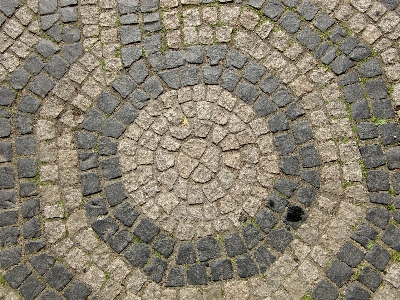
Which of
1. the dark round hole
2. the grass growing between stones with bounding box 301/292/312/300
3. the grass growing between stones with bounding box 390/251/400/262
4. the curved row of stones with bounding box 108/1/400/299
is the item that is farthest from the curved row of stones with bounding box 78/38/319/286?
the grass growing between stones with bounding box 390/251/400/262

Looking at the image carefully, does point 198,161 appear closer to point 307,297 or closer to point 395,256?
point 307,297

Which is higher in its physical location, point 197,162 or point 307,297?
point 197,162

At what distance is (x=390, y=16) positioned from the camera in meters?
5.03

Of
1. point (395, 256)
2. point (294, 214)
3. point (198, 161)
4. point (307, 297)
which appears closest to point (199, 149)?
point (198, 161)

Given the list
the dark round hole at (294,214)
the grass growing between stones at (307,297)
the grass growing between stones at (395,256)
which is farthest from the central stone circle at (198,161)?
the grass growing between stones at (395,256)

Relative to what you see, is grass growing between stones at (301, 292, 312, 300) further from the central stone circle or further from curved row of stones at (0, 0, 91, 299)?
curved row of stones at (0, 0, 91, 299)

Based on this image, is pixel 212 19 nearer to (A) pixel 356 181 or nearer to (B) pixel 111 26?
(B) pixel 111 26

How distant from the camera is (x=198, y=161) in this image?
4.83 metres

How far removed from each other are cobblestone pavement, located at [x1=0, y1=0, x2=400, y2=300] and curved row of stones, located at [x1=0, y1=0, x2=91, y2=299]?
2 cm

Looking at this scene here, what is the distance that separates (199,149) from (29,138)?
1.91 meters

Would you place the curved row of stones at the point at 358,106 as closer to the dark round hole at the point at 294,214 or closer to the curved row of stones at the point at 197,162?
the curved row of stones at the point at 197,162

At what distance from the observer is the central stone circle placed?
4750 millimetres

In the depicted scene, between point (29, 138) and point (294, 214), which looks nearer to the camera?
point (294, 214)

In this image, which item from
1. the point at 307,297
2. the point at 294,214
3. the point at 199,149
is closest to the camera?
the point at 307,297
